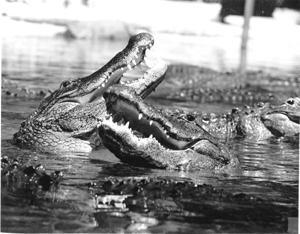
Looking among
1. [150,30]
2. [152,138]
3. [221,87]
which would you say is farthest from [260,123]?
[150,30]

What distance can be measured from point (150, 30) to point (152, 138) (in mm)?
16939

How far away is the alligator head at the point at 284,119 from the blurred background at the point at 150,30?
628cm

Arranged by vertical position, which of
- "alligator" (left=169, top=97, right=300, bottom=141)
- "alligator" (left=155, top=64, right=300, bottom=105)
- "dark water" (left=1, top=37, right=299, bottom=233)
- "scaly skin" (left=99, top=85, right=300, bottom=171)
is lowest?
"alligator" (left=155, top=64, right=300, bottom=105)

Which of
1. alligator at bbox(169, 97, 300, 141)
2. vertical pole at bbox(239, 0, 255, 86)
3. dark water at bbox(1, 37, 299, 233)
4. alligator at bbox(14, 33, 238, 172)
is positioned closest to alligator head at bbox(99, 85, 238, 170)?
dark water at bbox(1, 37, 299, 233)

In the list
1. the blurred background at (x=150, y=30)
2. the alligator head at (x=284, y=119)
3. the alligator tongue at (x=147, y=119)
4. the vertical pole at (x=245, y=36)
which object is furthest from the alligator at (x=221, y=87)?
the alligator tongue at (x=147, y=119)

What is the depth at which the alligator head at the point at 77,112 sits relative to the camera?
8477 mm

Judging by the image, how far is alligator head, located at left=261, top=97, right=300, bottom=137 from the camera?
11.0 meters

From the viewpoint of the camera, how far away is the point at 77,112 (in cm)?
862

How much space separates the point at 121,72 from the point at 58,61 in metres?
10.7

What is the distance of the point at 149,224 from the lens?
233 inches

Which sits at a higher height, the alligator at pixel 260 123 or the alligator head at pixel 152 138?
the alligator head at pixel 152 138

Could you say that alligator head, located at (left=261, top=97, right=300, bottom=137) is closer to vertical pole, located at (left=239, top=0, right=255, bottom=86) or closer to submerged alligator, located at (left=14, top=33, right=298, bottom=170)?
submerged alligator, located at (left=14, top=33, right=298, bottom=170)

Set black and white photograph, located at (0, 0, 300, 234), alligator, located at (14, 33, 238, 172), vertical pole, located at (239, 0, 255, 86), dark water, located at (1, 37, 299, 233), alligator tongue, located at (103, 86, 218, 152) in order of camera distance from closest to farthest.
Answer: dark water, located at (1, 37, 299, 233)
black and white photograph, located at (0, 0, 300, 234)
alligator tongue, located at (103, 86, 218, 152)
alligator, located at (14, 33, 238, 172)
vertical pole, located at (239, 0, 255, 86)

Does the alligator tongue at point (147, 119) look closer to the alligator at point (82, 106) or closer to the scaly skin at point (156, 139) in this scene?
the scaly skin at point (156, 139)
